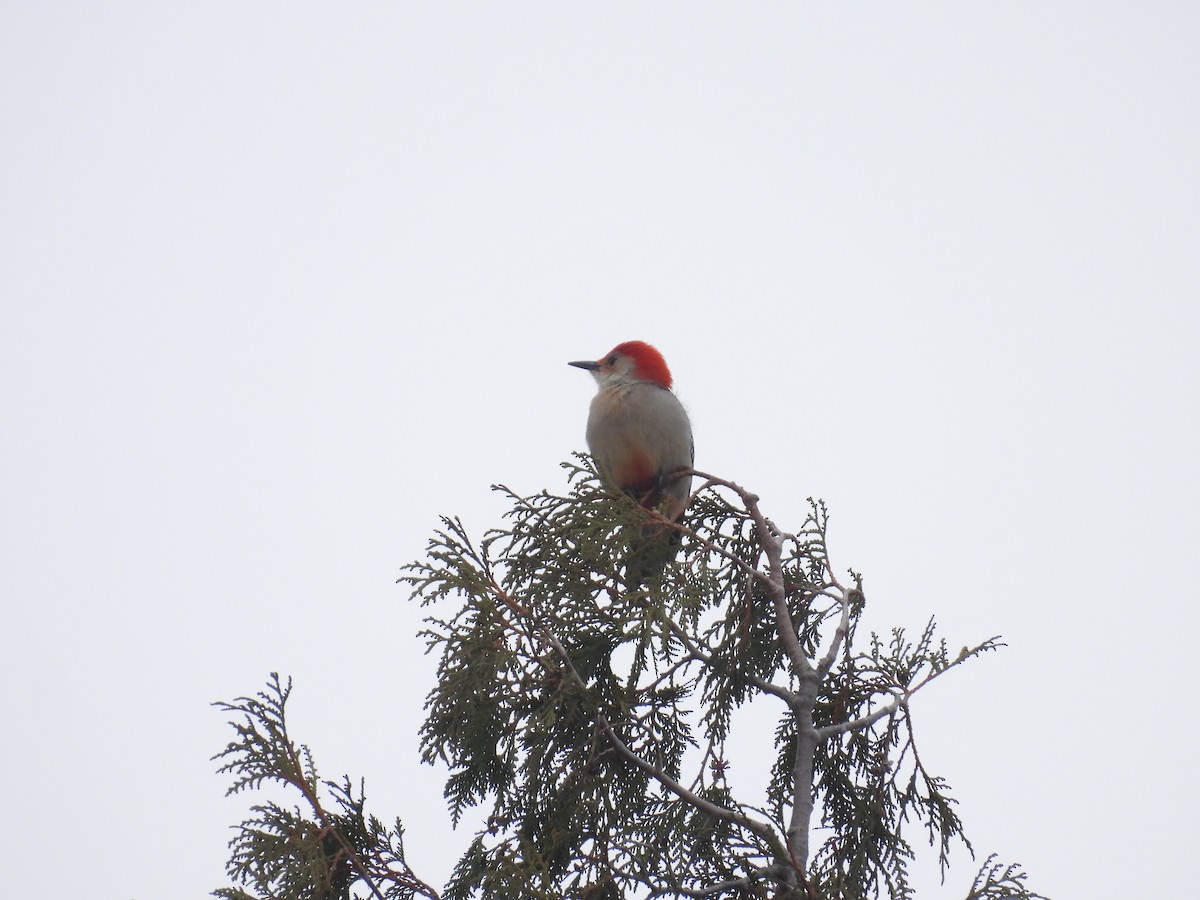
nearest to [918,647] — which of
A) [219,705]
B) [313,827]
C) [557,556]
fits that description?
[557,556]

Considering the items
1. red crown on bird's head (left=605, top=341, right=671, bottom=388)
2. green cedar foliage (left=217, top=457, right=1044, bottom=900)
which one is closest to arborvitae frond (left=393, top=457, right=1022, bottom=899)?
green cedar foliage (left=217, top=457, right=1044, bottom=900)

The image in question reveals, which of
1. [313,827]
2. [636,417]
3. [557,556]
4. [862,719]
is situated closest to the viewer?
[313,827]

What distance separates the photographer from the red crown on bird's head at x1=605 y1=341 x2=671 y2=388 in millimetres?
6832

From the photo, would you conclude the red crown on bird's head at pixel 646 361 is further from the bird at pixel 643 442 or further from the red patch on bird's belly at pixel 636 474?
the red patch on bird's belly at pixel 636 474

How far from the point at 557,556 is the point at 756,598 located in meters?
0.83

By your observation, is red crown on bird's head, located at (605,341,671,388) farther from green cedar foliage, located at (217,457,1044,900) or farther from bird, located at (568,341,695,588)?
green cedar foliage, located at (217,457,1044,900)

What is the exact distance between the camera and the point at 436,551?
379cm

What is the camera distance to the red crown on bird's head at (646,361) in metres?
6.83

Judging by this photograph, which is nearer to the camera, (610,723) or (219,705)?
(219,705)

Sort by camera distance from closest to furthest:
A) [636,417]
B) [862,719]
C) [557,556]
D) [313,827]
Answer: [313,827]
[862,719]
[557,556]
[636,417]

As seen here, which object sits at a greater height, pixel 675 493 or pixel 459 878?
pixel 675 493

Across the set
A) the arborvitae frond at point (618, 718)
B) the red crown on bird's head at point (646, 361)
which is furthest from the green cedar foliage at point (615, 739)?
the red crown on bird's head at point (646, 361)

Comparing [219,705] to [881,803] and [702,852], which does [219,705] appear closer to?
[702,852]

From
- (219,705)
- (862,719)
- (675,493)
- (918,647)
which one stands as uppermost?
(675,493)
